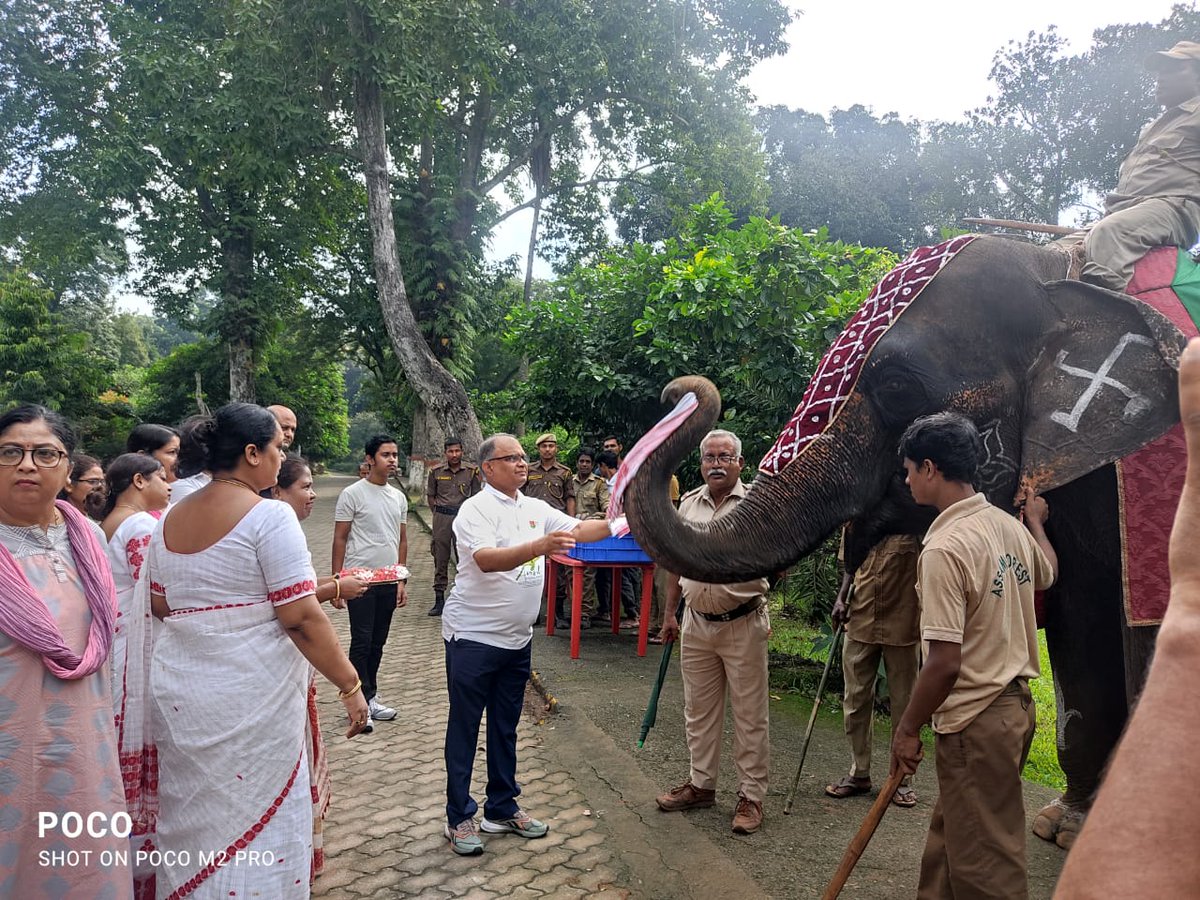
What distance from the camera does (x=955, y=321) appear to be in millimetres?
3061

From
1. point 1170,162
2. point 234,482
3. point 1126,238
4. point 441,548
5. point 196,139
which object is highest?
point 196,139

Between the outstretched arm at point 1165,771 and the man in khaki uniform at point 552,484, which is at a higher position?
the outstretched arm at point 1165,771

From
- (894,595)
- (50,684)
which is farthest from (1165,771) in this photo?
(894,595)

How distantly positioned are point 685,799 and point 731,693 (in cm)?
60

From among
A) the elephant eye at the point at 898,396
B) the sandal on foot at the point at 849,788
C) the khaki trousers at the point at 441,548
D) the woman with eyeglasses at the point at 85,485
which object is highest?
the elephant eye at the point at 898,396

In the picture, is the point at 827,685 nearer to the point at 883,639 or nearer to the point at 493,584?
the point at 883,639

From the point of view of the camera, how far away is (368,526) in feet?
18.4

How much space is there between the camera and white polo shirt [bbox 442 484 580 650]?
12.5 ft

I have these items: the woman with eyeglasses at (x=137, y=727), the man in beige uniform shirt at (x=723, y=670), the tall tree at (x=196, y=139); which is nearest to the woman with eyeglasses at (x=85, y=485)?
the woman with eyeglasses at (x=137, y=727)

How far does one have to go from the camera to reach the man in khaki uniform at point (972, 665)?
2.48 meters

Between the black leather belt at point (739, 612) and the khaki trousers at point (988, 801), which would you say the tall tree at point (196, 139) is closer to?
the black leather belt at point (739, 612)

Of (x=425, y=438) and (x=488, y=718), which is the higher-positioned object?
(x=425, y=438)

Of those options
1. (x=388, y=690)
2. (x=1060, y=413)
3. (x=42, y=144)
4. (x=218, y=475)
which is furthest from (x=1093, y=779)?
(x=42, y=144)

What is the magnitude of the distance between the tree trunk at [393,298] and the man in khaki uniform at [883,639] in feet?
29.0
